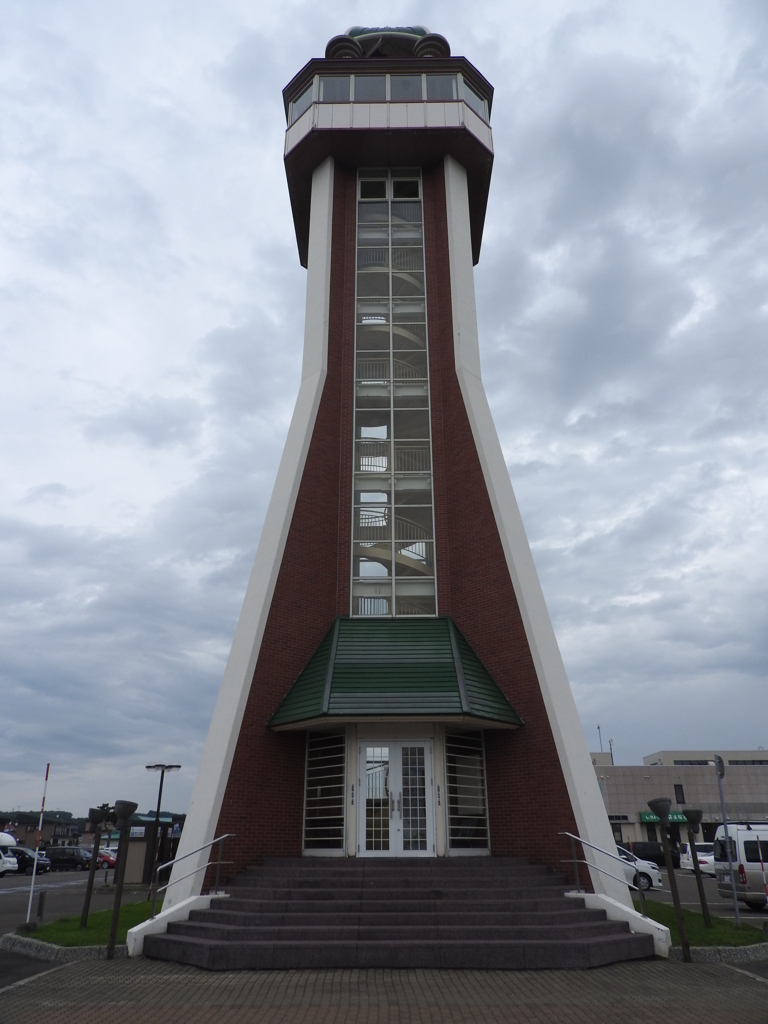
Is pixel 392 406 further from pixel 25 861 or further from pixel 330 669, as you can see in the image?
pixel 25 861

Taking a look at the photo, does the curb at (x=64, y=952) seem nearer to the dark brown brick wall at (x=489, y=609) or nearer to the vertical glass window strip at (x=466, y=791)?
the vertical glass window strip at (x=466, y=791)

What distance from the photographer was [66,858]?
4378cm

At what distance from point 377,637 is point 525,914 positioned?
7.23 m

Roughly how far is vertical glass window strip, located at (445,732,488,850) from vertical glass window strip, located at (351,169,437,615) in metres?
3.60

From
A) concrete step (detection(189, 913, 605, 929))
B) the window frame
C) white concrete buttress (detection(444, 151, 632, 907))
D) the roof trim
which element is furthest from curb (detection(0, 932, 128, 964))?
the window frame

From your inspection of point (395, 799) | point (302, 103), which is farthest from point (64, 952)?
point (302, 103)

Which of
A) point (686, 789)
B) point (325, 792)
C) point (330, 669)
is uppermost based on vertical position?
point (330, 669)

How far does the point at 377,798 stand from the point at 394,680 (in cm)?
252

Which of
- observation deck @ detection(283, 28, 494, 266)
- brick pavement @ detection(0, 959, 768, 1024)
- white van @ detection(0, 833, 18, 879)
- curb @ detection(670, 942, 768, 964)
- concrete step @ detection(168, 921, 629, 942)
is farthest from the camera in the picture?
white van @ detection(0, 833, 18, 879)

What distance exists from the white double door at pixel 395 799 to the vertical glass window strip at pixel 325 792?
0.47 m

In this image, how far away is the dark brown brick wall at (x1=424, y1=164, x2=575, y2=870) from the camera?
15.3m

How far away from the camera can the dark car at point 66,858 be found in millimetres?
43500

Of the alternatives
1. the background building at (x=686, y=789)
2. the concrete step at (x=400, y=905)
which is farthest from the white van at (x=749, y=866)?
the background building at (x=686, y=789)

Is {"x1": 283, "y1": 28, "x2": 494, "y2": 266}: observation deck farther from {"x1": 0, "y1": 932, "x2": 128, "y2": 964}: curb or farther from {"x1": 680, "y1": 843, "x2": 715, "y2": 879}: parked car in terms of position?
{"x1": 680, "y1": 843, "x2": 715, "y2": 879}: parked car
